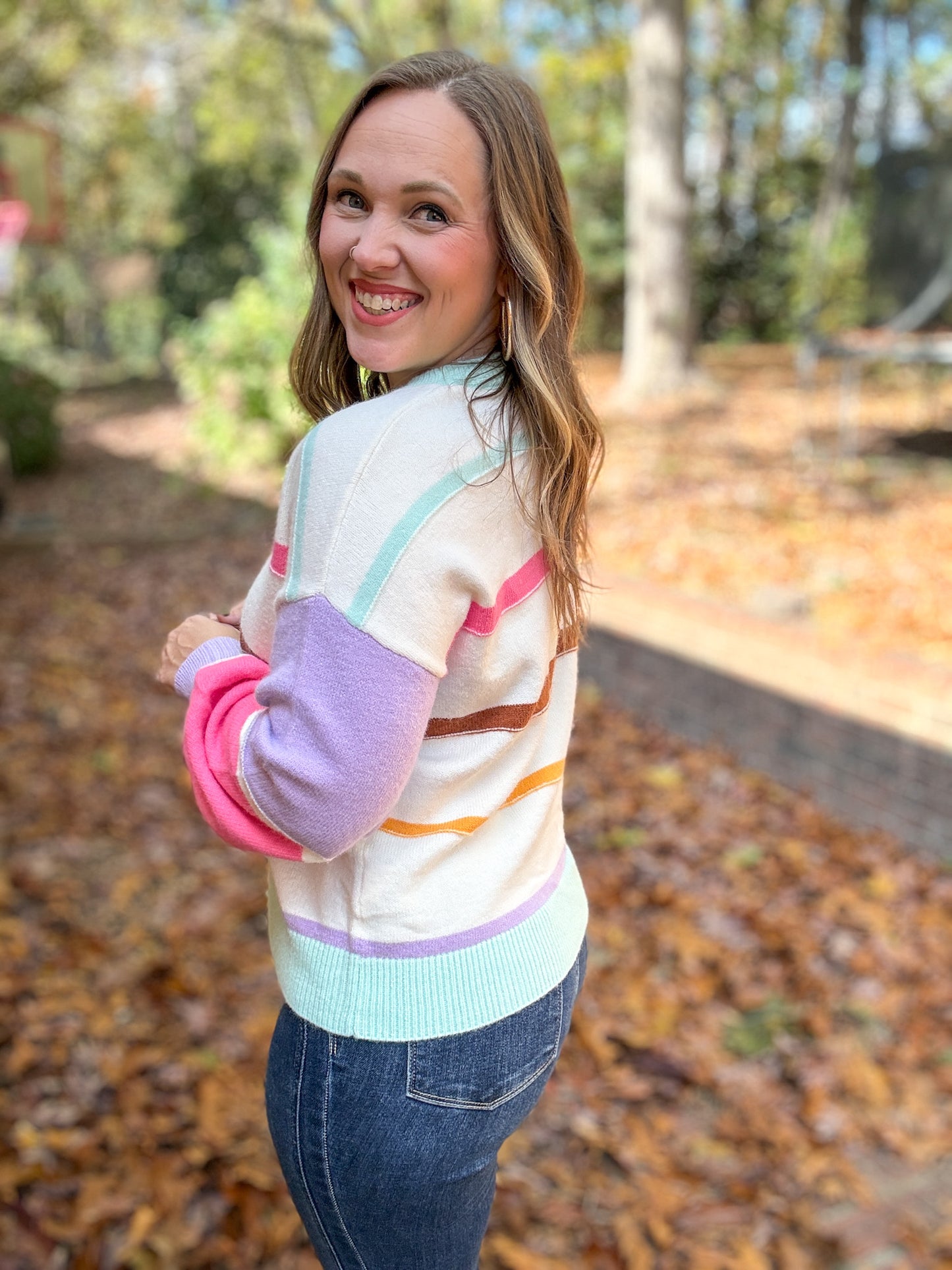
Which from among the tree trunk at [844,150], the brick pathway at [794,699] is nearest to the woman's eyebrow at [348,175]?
the brick pathway at [794,699]

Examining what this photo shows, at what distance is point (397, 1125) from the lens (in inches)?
43.1

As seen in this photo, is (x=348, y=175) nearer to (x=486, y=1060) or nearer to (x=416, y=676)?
(x=416, y=676)

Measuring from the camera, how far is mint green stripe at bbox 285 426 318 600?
0.99 m

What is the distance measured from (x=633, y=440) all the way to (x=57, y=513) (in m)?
4.57

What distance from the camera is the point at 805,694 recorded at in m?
4.31

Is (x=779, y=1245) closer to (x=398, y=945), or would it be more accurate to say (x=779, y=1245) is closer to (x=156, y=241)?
(x=398, y=945)

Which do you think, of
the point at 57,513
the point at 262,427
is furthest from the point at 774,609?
the point at 57,513

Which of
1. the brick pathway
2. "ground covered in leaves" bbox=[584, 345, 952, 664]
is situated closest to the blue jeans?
the brick pathway

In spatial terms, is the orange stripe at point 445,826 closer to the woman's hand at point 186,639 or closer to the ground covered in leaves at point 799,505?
the woman's hand at point 186,639

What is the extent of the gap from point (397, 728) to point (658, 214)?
9.64 metres

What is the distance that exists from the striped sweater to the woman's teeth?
2.7 inches

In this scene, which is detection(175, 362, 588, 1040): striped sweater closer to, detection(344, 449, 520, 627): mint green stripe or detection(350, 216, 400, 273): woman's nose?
detection(344, 449, 520, 627): mint green stripe

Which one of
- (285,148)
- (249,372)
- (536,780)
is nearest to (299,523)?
(536,780)

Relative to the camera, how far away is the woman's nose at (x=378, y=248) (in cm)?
106
